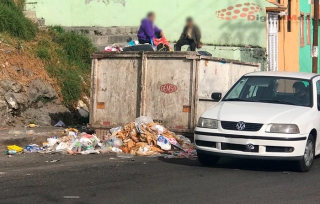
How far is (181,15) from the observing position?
24047 millimetres

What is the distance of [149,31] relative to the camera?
17.1 meters

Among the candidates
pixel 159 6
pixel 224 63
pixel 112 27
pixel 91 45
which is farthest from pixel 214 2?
pixel 224 63

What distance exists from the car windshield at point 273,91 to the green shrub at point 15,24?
8.21 meters

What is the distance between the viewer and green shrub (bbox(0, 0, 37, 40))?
17775 millimetres

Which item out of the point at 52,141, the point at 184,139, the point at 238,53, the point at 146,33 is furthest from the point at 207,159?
the point at 238,53

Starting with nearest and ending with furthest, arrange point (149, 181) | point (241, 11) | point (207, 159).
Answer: point (149, 181), point (207, 159), point (241, 11)

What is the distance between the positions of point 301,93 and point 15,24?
938 cm

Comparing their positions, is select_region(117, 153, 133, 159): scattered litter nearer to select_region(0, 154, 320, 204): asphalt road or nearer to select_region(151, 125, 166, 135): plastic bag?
select_region(0, 154, 320, 204): asphalt road

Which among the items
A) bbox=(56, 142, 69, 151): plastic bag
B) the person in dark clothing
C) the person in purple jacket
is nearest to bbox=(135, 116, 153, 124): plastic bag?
bbox=(56, 142, 69, 151): plastic bag

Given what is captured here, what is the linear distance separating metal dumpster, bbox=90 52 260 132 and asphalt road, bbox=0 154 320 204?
187cm

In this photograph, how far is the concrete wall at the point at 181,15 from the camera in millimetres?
22203

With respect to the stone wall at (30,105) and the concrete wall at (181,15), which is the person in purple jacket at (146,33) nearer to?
the stone wall at (30,105)

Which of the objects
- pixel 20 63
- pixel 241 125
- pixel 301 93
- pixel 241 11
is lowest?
pixel 241 125

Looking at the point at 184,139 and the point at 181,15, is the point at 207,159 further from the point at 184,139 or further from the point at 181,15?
the point at 181,15
